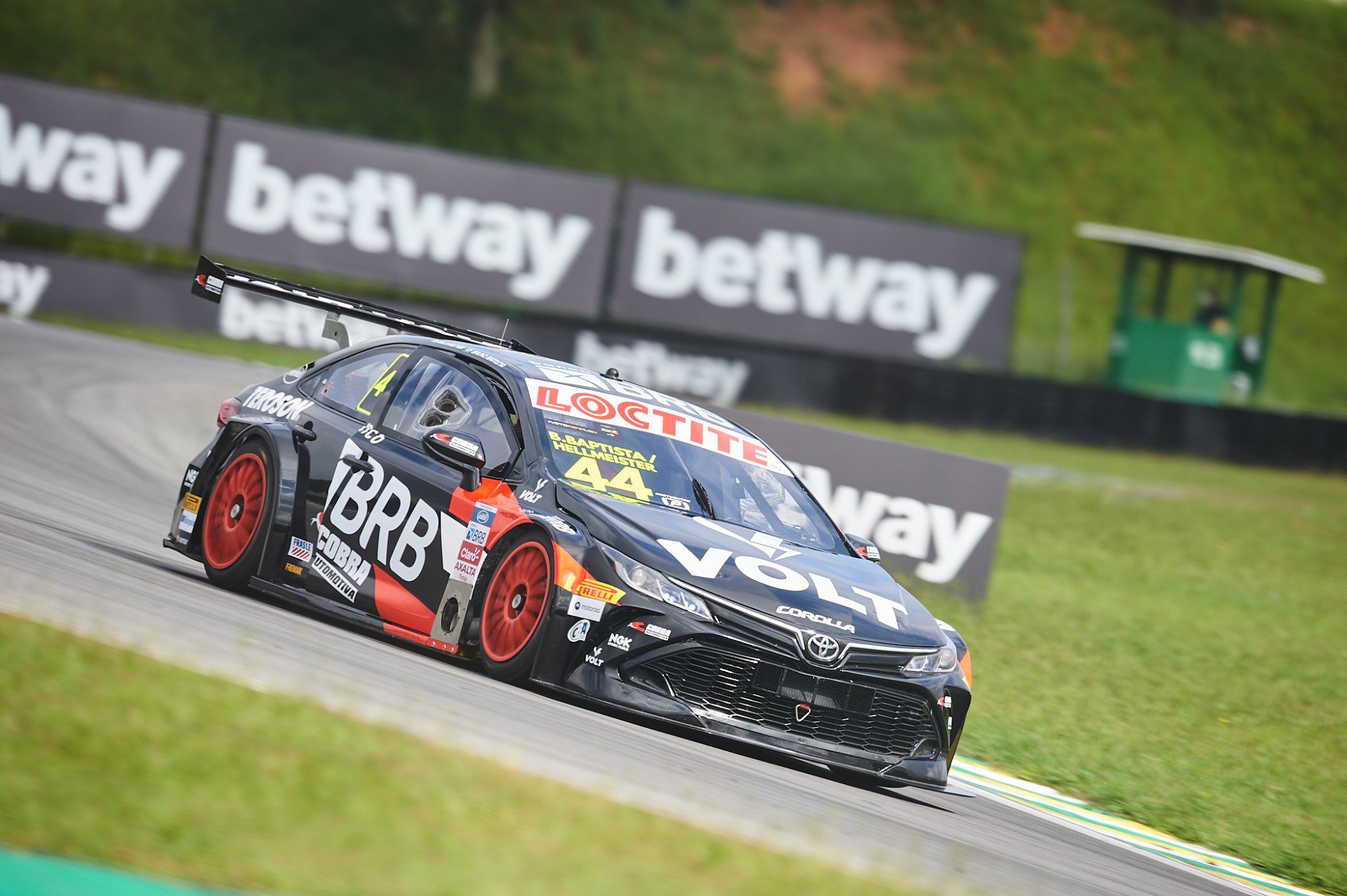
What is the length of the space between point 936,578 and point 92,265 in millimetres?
15170

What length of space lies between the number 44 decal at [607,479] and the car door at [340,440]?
1.04m

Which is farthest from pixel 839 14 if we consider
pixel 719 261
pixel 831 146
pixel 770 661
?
pixel 770 661

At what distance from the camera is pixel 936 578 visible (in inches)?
503

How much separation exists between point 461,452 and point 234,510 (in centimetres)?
165

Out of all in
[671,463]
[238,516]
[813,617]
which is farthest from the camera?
[238,516]

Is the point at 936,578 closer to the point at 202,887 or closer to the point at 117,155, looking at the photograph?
the point at 202,887

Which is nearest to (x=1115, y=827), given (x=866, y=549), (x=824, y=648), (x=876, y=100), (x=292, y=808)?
(x=866, y=549)

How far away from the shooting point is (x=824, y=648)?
6426 millimetres

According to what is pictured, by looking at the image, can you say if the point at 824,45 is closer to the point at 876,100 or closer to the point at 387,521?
the point at 876,100

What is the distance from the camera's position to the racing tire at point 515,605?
6637 millimetres

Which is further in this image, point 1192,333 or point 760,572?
point 1192,333

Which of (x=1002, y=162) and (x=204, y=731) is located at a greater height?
(x=1002, y=162)

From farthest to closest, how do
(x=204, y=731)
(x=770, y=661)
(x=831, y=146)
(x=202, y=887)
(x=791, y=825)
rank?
(x=831, y=146)
(x=770, y=661)
(x=791, y=825)
(x=204, y=731)
(x=202, y=887)

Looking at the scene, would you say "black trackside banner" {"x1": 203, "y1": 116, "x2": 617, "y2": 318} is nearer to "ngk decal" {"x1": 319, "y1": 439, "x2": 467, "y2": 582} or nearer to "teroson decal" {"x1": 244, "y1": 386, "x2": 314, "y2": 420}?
"teroson decal" {"x1": 244, "y1": 386, "x2": 314, "y2": 420}
